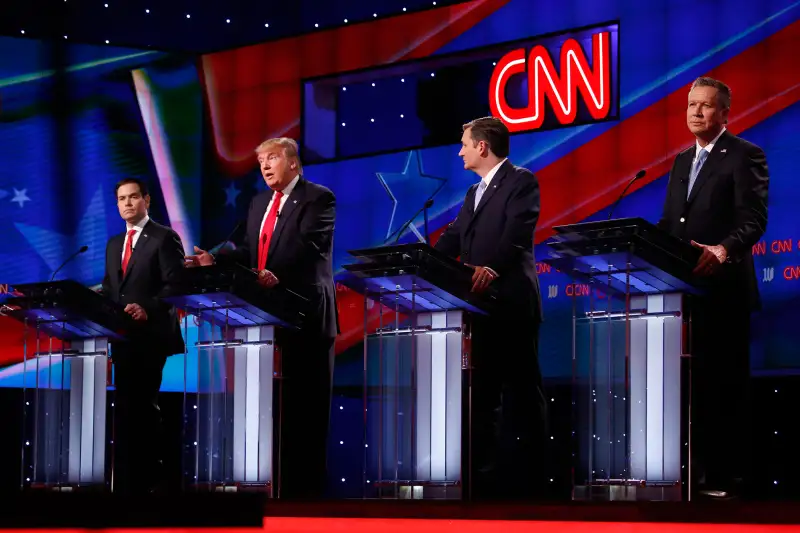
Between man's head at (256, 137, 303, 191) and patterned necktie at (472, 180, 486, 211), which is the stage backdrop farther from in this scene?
man's head at (256, 137, 303, 191)

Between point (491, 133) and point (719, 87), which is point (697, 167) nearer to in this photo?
point (719, 87)

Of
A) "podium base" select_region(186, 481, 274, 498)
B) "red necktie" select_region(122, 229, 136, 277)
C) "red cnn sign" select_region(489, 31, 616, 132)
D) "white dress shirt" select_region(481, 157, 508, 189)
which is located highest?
"red cnn sign" select_region(489, 31, 616, 132)

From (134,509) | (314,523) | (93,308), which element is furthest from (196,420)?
(134,509)

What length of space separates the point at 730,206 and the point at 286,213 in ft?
6.12

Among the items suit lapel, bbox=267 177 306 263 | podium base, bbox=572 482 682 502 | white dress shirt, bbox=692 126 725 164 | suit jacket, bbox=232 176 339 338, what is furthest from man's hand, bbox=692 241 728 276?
suit lapel, bbox=267 177 306 263

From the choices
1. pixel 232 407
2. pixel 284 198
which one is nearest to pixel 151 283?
pixel 284 198

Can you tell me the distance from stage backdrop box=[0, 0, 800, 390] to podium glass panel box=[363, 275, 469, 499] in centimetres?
159

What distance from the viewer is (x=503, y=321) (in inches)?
198

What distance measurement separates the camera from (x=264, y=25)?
335 inches

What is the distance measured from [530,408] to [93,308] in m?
2.07

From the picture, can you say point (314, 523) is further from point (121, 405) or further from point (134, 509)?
point (121, 405)

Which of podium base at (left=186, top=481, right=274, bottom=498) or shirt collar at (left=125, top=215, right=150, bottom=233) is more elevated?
shirt collar at (left=125, top=215, right=150, bottom=233)

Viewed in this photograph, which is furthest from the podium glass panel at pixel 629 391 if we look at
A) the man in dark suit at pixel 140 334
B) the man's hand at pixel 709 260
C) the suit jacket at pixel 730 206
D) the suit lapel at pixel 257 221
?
the man in dark suit at pixel 140 334

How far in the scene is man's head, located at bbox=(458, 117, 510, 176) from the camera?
5.22 metres
